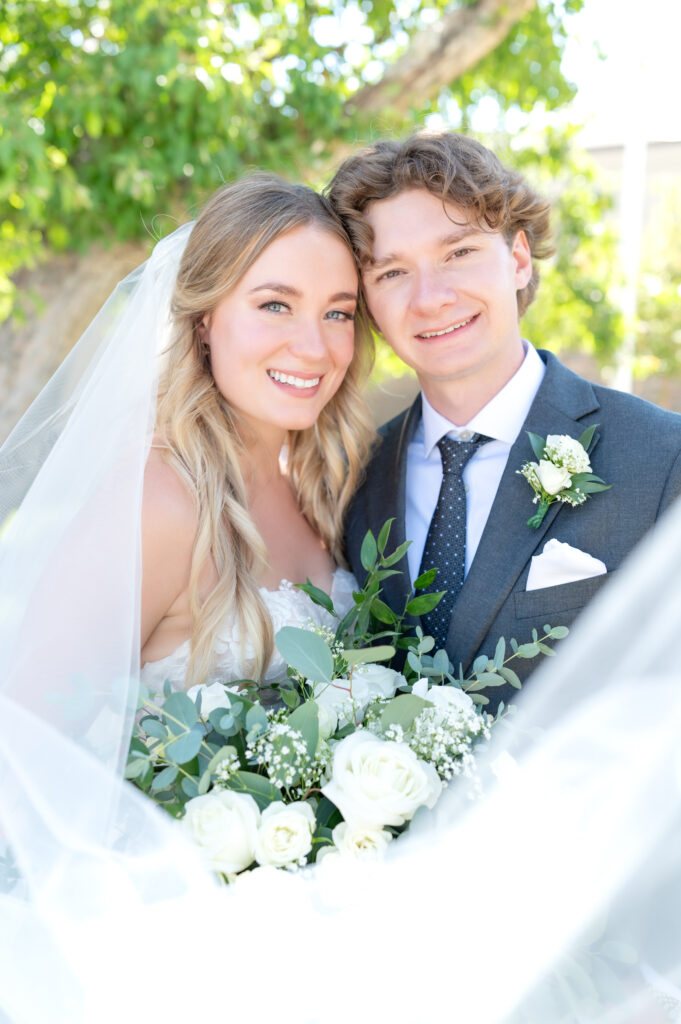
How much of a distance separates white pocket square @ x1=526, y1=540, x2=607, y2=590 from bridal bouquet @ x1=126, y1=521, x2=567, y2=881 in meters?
0.35

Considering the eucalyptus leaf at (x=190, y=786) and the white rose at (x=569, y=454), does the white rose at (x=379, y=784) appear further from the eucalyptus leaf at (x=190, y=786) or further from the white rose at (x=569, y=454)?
the white rose at (x=569, y=454)

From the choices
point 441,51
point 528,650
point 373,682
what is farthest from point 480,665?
point 441,51

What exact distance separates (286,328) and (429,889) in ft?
5.43

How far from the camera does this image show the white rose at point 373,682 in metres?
1.92

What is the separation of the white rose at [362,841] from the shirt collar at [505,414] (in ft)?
4.62

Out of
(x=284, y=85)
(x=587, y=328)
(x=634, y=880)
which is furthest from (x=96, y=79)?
(x=587, y=328)

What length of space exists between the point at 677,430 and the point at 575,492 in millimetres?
320

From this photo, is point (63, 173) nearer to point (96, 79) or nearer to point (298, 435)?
point (96, 79)

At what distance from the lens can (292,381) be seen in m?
2.72

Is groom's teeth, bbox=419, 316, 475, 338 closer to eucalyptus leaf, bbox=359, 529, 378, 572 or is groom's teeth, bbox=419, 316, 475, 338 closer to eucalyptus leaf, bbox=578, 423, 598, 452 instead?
eucalyptus leaf, bbox=578, 423, 598, 452

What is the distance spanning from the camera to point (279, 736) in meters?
1.72

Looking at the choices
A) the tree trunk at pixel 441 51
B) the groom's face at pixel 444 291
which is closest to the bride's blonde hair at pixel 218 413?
the groom's face at pixel 444 291

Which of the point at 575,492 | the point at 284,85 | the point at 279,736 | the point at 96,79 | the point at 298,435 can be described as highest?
the point at 284,85

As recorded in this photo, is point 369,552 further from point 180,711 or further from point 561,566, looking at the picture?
point 180,711
